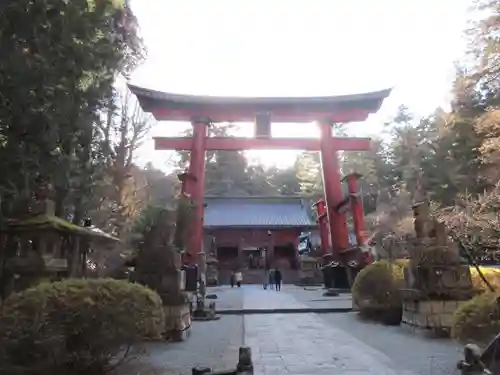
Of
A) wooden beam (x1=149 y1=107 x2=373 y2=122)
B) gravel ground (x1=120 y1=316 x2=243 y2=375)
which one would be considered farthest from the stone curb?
wooden beam (x1=149 y1=107 x2=373 y2=122)

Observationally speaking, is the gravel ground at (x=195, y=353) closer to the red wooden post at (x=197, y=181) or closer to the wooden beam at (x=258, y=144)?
the red wooden post at (x=197, y=181)

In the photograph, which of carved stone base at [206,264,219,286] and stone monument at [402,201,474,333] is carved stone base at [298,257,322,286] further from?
stone monument at [402,201,474,333]

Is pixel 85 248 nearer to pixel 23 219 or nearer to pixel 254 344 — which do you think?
pixel 23 219

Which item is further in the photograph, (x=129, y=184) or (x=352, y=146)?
(x=352, y=146)

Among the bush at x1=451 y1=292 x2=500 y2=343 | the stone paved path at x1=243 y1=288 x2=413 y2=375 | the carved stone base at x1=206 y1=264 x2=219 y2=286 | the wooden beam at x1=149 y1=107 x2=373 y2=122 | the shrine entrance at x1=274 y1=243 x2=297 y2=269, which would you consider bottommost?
the stone paved path at x1=243 y1=288 x2=413 y2=375

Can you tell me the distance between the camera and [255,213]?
136 feet

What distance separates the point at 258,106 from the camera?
24984mm

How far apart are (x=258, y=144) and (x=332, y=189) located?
4593mm

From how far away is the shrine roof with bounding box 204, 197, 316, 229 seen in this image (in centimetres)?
3888

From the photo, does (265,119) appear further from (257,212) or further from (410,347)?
(410,347)

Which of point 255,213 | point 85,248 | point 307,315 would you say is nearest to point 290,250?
point 255,213

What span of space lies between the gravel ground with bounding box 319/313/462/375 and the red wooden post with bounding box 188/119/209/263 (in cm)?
1168

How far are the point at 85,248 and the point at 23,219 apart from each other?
10.1ft

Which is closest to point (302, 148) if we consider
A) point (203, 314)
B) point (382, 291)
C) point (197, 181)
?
point (197, 181)
